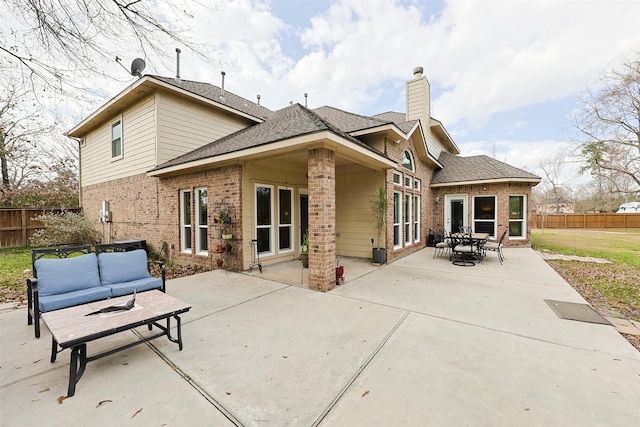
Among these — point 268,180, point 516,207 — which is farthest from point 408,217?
point 516,207

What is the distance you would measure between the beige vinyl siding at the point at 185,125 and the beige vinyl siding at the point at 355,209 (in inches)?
195

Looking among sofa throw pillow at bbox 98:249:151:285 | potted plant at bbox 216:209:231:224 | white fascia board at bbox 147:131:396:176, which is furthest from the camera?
potted plant at bbox 216:209:231:224

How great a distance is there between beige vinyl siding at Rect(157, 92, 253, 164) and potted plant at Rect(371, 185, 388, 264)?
641 centimetres

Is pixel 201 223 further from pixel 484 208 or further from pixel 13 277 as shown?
pixel 484 208

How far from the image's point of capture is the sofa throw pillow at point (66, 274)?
328 centimetres

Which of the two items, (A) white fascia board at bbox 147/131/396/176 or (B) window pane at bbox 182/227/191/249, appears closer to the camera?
(A) white fascia board at bbox 147/131/396/176

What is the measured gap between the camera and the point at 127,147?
9195 millimetres

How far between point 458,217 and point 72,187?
22766 mm

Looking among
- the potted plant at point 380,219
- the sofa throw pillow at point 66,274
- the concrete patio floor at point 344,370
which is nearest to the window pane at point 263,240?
the concrete patio floor at point 344,370

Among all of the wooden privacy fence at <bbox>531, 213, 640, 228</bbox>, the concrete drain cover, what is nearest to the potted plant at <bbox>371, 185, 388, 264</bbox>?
the concrete drain cover

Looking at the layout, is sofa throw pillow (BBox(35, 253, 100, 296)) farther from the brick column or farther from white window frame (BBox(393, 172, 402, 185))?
white window frame (BBox(393, 172, 402, 185))

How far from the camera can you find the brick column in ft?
16.3

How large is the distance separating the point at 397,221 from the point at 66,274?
26.5ft

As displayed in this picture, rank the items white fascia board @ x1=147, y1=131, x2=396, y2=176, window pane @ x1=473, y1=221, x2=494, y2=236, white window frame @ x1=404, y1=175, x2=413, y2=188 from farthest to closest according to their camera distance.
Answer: window pane @ x1=473, y1=221, x2=494, y2=236 → white window frame @ x1=404, y1=175, x2=413, y2=188 → white fascia board @ x1=147, y1=131, x2=396, y2=176
